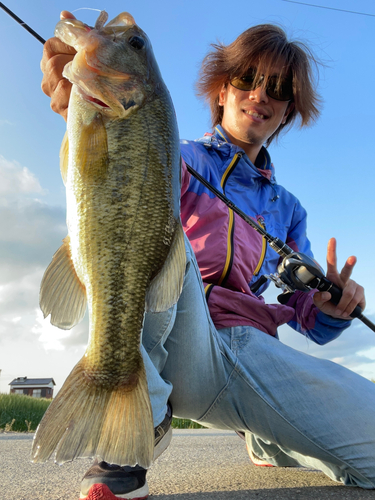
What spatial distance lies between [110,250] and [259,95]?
224 cm

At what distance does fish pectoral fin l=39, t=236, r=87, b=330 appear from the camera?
171 centimetres

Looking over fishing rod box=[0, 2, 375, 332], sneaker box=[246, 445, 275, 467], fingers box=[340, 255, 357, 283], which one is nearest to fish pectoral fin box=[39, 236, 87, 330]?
fishing rod box=[0, 2, 375, 332]

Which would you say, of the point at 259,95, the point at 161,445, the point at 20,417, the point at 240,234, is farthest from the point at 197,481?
the point at 20,417

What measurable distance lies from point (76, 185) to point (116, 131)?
27 cm

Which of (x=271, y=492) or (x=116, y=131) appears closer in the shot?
(x=116, y=131)

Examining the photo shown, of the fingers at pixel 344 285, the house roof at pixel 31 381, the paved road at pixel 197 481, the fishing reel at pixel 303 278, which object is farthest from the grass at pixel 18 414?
the house roof at pixel 31 381

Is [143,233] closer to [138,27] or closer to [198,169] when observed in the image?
[138,27]

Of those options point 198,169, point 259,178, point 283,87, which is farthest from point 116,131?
point 283,87

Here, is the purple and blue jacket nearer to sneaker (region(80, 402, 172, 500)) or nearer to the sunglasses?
the sunglasses

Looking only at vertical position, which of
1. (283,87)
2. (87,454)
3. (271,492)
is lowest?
(271,492)

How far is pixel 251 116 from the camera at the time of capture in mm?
3336

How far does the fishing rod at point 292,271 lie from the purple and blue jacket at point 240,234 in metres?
0.10

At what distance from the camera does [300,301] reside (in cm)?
317

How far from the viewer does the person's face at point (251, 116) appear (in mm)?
3326
